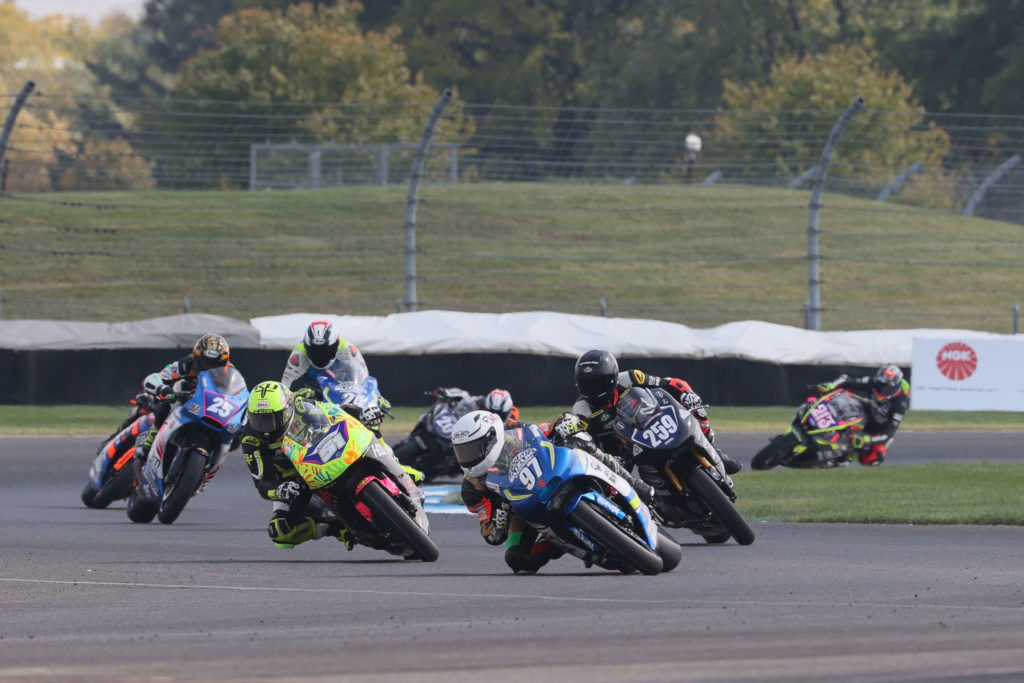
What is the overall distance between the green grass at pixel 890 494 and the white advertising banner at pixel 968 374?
11.2 ft

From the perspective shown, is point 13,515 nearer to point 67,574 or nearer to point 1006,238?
point 67,574

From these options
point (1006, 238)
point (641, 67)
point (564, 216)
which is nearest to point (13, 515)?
point (1006, 238)

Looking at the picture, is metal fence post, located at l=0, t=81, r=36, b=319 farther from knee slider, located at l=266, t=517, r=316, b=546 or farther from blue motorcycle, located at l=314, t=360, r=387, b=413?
knee slider, located at l=266, t=517, r=316, b=546

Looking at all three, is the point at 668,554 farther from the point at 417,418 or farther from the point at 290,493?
the point at 417,418

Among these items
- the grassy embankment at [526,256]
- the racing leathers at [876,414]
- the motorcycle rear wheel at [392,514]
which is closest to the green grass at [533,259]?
the grassy embankment at [526,256]

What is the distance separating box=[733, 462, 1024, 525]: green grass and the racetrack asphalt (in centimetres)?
52

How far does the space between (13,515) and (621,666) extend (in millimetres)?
7992

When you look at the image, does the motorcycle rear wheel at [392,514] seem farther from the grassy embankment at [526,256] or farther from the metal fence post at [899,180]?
the metal fence post at [899,180]

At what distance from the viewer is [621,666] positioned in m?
6.06

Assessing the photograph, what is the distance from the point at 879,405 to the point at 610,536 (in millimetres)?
8304

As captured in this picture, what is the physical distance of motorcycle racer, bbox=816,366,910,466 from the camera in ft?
53.4

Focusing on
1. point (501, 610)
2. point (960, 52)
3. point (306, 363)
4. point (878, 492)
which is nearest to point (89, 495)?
point (306, 363)

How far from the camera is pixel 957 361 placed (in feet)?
63.5

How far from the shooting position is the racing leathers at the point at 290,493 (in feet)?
32.1
